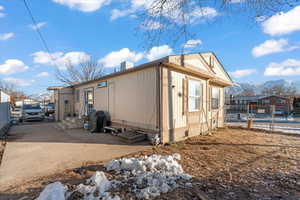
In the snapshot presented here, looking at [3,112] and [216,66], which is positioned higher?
[216,66]

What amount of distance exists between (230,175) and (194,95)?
4.77 m

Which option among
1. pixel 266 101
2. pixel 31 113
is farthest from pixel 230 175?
pixel 266 101

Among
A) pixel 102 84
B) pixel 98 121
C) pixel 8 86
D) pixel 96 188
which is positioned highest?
pixel 8 86

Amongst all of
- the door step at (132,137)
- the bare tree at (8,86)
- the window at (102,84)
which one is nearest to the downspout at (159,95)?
the door step at (132,137)

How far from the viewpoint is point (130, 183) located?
3016 mm

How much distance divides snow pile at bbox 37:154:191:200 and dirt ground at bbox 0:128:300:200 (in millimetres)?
235

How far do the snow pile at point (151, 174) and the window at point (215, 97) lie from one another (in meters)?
7.21

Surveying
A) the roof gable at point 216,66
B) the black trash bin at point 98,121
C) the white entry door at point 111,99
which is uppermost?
the roof gable at point 216,66

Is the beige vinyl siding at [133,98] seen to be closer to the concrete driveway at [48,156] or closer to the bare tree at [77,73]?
the concrete driveway at [48,156]

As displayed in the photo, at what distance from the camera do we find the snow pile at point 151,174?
2748 mm

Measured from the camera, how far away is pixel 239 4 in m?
3.81

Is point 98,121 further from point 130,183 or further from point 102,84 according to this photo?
point 130,183

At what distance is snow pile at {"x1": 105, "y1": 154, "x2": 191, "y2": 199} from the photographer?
2748mm

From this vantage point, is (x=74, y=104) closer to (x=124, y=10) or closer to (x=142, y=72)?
(x=142, y=72)
